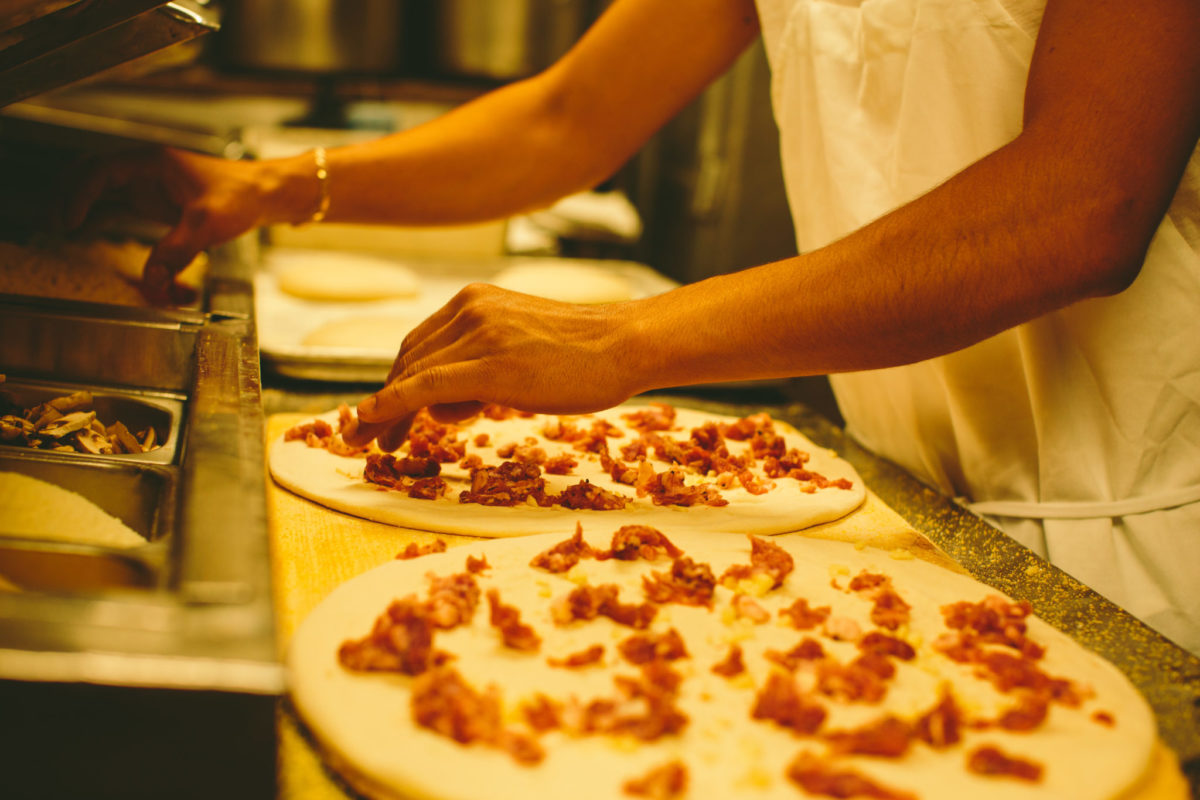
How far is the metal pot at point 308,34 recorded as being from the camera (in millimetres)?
3139

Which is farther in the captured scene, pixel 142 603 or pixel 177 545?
pixel 177 545

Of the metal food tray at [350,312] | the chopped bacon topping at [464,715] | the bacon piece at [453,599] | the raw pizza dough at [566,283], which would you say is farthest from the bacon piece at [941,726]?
the raw pizza dough at [566,283]

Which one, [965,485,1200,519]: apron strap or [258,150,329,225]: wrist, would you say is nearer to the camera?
[965,485,1200,519]: apron strap

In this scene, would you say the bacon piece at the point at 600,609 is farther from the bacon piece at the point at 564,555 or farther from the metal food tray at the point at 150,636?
the metal food tray at the point at 150,636

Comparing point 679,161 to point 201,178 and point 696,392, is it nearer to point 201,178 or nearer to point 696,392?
point 696,392

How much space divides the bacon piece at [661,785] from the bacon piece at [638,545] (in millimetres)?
387

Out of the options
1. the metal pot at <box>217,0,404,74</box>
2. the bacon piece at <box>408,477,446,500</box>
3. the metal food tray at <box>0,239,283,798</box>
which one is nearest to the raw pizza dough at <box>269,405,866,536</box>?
the bacon piece at <box>408,477,446,500</box>

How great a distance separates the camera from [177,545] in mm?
773

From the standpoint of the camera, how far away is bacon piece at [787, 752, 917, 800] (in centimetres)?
70

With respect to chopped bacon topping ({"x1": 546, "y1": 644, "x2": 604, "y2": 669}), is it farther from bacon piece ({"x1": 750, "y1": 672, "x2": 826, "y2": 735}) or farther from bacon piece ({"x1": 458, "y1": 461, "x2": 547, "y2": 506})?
bacon piece ({"x1": 458, "y1": 461, "x2": 547, "y2": 506})

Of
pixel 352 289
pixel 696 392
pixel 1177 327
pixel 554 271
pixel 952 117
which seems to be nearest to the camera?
pixel 1177 327

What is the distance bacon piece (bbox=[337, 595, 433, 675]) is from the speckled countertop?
2.20ft

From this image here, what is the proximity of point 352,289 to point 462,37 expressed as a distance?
1395 millimetres

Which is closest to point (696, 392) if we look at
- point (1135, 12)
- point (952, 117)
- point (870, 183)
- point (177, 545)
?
point (870, 183)
